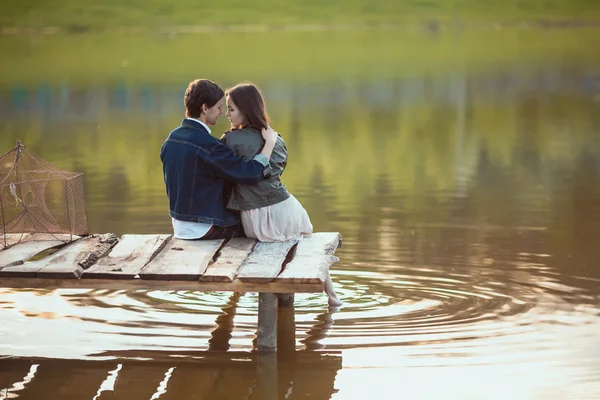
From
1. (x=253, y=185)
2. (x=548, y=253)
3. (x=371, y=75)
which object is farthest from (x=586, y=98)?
(x=253, y=185)

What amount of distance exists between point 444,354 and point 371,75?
2824cm

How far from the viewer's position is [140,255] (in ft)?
22.0

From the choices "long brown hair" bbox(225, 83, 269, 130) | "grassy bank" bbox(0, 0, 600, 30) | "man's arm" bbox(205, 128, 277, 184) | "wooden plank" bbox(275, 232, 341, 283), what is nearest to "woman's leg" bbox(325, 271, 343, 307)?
"wooden plank" bbox(275, 232, 341, 283)

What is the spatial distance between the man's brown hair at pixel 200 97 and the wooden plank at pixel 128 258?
0.82m

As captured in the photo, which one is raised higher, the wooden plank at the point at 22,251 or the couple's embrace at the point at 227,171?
the couple's embrace at the point at 227,171

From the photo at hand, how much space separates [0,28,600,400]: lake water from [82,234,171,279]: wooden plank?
55 centimetres

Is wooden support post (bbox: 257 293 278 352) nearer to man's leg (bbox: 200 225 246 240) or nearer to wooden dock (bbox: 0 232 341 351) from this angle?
wooden dock (bbox: 0 232 341 351)

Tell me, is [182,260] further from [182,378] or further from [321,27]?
[321,27]

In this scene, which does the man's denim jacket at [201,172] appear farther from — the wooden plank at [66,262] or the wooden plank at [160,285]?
the wooden plank at [160,285]

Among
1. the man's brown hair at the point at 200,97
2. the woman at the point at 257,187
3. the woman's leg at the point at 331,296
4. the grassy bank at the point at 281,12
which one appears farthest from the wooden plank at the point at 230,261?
the grassy bank at the point at 281,12

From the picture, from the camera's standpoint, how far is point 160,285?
6.23m

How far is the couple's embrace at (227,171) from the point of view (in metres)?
6.88

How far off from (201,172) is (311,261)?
945 mm

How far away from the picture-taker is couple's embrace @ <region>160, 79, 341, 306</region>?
6.88m
